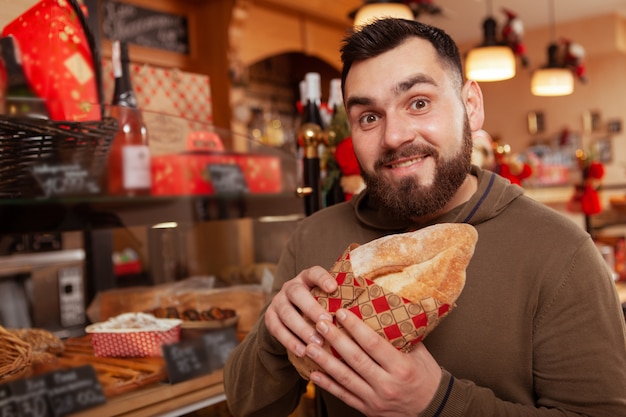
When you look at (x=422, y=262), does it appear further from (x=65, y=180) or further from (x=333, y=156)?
(x=65, y=180)

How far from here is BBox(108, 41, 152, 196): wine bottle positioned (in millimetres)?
1532

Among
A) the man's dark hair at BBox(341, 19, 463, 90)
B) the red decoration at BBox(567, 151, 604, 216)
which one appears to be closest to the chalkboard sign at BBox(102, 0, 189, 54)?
the red decoration at BBox(567, 151, 604, 216)

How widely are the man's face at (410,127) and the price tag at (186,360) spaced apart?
59 cm

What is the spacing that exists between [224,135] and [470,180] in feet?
2.57

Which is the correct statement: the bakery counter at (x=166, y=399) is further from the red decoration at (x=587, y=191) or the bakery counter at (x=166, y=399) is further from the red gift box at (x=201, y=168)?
the red decoration at (x=587, y=191)

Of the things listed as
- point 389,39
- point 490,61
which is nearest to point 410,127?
point 389,39

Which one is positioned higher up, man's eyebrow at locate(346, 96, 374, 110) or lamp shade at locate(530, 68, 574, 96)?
lamp shade at locate(530, 68, 574, 96)

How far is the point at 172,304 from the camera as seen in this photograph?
5.49ft

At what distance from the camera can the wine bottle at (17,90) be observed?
1.11 m

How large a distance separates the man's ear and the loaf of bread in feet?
1.26

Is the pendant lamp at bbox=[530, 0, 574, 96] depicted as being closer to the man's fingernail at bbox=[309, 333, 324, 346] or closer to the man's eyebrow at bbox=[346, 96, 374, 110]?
the man's eyebrow at bbox=[346, 96, 374, 110]

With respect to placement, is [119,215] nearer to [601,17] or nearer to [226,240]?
[226,240]

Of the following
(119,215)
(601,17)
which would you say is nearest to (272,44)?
(119,215)

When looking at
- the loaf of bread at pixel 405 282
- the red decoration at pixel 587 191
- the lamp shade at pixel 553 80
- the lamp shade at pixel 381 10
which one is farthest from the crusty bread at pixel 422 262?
the lamp shade at pixel 553 80
